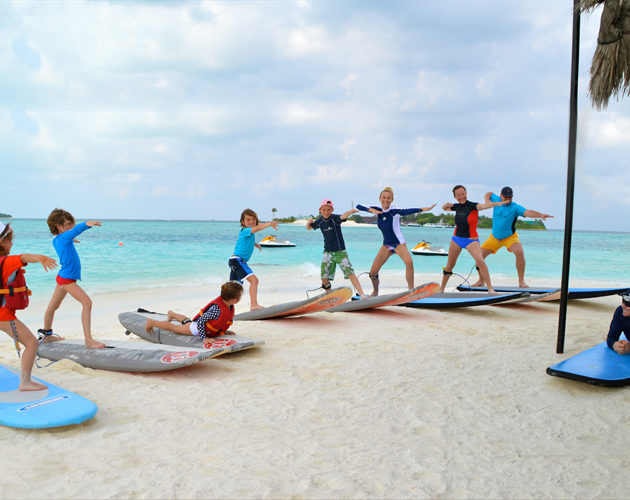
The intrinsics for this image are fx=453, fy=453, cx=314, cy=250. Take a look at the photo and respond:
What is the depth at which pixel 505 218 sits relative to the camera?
898 centimetres

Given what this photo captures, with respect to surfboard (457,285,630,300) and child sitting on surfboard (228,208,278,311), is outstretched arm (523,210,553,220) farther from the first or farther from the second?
child sitting on surfboard (228,208,278,311)

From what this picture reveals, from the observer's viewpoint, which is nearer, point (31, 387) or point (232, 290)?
point (31, 387)

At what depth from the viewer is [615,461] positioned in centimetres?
305

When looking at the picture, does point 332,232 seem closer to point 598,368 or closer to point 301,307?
point 301,307

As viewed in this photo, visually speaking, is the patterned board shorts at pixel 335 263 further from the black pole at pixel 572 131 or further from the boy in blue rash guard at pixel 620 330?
the boy in blue rash guard at pixel 620 330

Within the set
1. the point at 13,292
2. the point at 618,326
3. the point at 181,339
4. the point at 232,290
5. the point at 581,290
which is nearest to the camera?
the point at 13,292

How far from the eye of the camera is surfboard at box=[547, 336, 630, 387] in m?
4.06

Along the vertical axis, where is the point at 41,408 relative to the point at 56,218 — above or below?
below

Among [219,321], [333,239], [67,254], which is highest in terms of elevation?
[333,239]

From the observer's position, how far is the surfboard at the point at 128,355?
4.58 meters

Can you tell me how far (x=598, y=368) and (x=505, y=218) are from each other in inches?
202

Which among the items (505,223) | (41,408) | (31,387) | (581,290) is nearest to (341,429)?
(41,408)

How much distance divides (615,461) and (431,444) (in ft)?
3.94

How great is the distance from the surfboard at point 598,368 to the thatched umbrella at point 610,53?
281 cm
